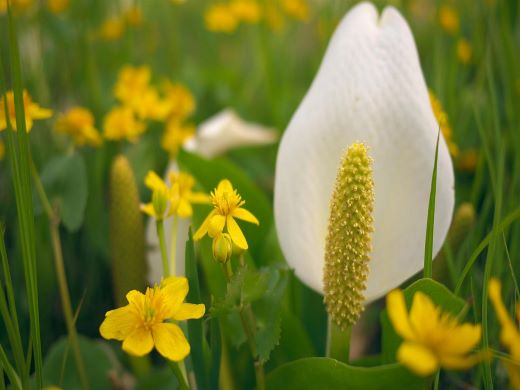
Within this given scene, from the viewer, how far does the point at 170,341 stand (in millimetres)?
391

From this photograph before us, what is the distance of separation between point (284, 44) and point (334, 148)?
0.86 m

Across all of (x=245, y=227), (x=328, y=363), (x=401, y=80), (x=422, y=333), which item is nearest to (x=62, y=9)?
(x=245, y=227)

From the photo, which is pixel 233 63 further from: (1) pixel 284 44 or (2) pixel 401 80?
(2) pixel 401 80

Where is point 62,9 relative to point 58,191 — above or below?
above

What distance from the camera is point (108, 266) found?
85 centimetres

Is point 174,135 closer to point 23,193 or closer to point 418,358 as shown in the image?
point 23,193

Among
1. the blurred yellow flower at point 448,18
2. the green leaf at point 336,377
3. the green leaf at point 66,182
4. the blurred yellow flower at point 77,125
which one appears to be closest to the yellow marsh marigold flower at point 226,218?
the green leaf at point 336,377

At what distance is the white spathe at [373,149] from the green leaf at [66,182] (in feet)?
0.72

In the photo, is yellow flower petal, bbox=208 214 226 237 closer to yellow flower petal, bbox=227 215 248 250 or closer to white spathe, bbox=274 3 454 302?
yellow flower petal, bbox=227 215 248 250

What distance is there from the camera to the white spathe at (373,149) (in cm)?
53

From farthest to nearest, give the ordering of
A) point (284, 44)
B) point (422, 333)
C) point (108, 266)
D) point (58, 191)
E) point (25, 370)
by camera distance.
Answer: point (284, 44) < point (108, 266) < point (58, 191) < point (25, 370) < point (422, 333)

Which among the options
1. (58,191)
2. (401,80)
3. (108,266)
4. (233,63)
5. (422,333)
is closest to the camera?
(422,333)

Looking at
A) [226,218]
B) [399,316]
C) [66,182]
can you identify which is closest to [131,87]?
[66,182]

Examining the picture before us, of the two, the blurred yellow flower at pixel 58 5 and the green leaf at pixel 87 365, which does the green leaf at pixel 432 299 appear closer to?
the green leaf at pixel 87 365
